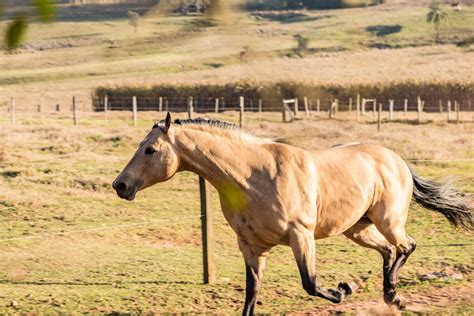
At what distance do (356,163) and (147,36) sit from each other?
6.01 m

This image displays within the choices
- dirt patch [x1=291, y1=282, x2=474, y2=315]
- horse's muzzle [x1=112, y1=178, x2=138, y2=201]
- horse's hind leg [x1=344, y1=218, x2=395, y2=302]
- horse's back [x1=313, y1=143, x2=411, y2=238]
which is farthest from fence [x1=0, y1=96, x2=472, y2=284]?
horse's muzzle [x1=112, y1=178, x2=138, y2=201]

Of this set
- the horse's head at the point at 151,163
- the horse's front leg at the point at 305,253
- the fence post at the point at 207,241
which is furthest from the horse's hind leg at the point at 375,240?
the horse's head at the point at 151,163

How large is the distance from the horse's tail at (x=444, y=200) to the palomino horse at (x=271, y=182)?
0.65 m

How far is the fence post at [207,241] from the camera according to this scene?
895cm

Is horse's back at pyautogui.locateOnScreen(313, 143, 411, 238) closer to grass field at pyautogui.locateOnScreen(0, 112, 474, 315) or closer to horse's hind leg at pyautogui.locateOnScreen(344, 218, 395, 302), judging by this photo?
horse's hind leg at pyautogui.locateOnScreen(344, 218, 395, 302)

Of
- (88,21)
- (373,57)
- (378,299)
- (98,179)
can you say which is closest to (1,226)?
(98,179)

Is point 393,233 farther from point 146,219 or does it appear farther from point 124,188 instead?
point 146,219

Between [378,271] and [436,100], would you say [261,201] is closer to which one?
[378,271]

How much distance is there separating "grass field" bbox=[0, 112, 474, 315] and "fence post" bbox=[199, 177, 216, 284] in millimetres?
162

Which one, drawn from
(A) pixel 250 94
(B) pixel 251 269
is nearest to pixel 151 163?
(B) pixel 251 269

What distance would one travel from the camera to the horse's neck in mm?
6582

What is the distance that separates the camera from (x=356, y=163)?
739 centimetres

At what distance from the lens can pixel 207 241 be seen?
9.04 m

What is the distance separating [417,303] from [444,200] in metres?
1.09
